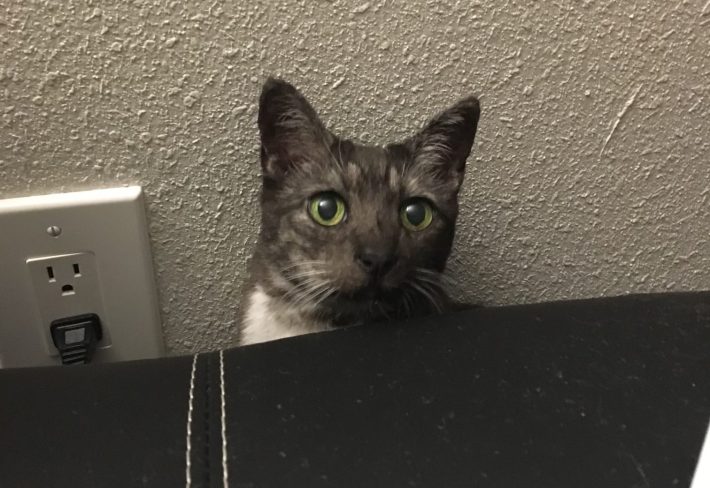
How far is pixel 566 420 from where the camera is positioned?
1.53 ft

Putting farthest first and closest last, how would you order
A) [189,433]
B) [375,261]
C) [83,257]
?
[83,257] < [375,261] < [189,433]

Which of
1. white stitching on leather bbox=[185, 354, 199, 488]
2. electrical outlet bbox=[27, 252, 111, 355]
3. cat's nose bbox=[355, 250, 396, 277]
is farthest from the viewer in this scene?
electrical outlet bbox=[27, 252, 111, 355]

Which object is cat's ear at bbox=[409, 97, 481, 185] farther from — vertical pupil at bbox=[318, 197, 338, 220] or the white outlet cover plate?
the white outlet cover plate

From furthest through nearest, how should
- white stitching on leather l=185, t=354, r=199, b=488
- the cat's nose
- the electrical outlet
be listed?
the electrical outlet
the cat's nose
white stitching on leather l=185, t=354, r=199, b=488

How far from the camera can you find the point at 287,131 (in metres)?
0.72

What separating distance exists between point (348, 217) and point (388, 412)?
28 cm

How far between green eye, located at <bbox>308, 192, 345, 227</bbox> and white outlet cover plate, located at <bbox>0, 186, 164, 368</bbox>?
0.22 metres

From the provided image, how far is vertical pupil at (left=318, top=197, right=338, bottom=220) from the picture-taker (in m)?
0.70

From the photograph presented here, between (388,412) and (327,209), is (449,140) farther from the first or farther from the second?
(388,412)

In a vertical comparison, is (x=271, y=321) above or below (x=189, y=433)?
below

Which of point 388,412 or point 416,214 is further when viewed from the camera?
point 416,214

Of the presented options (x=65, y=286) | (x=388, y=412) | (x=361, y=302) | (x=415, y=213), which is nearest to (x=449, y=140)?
(x=415, y=213)

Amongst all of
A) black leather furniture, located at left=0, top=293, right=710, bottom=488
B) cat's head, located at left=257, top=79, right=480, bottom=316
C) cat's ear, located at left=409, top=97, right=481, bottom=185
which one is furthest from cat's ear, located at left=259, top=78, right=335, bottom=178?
black leather furniture, located at left=0, top=293, right=710, bottom=488

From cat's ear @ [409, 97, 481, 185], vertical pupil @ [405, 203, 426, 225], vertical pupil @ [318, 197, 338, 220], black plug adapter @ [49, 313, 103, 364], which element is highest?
cat's ear @ [409, 97, 481, 185]
